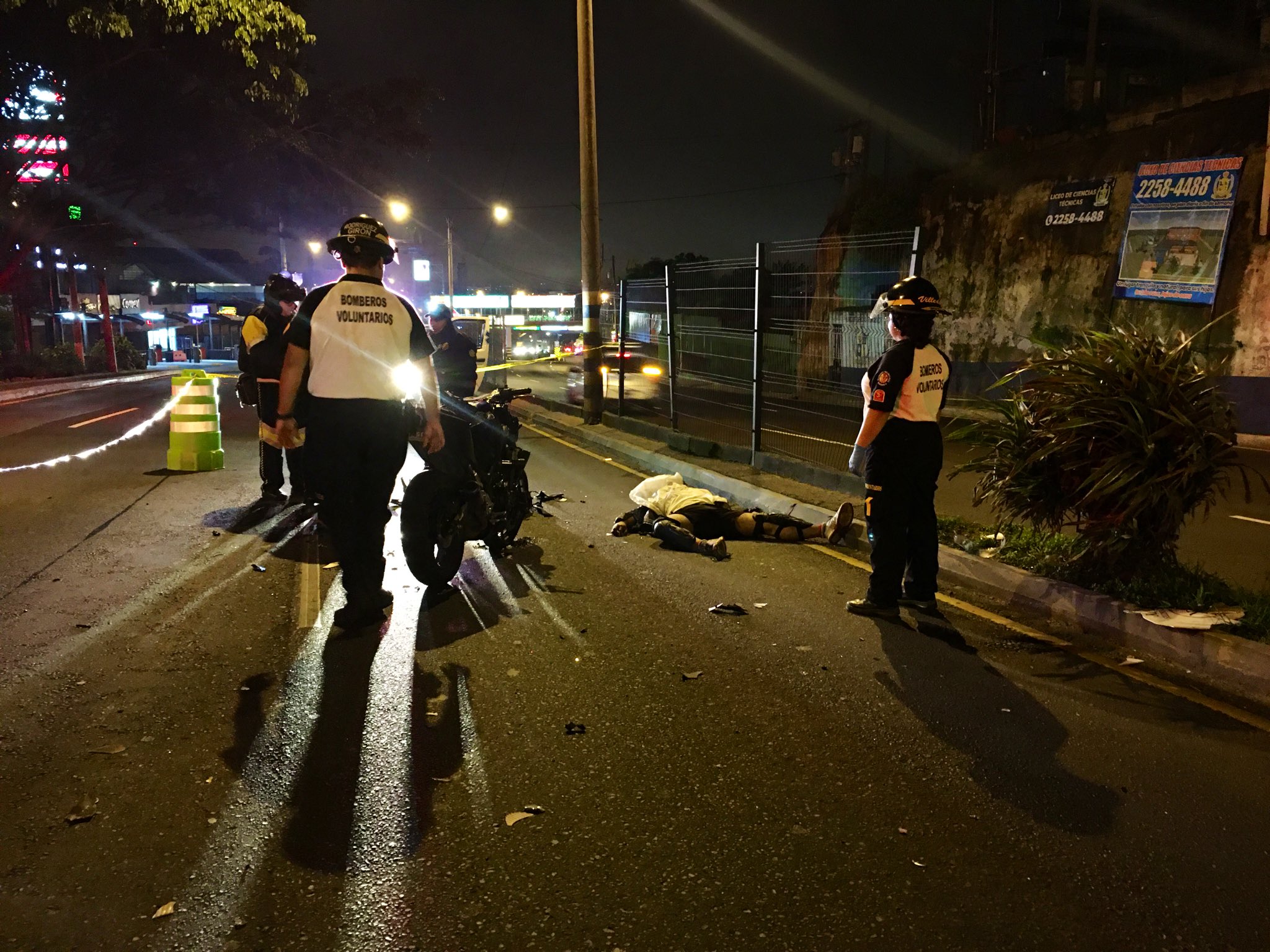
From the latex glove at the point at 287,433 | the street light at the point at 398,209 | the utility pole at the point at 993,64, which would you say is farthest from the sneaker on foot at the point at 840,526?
the street light at the point at 398,209

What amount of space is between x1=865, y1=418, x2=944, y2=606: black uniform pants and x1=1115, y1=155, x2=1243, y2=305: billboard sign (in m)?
15.9

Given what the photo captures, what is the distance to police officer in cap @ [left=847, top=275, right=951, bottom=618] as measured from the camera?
5312 millimetres

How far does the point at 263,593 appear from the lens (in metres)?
5.88

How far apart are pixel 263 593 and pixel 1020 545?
507cm

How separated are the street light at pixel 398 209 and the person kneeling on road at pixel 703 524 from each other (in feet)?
98.9

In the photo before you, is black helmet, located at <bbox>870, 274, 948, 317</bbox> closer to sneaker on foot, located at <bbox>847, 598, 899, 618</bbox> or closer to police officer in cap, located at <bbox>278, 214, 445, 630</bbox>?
sneaker on foot, located at <bbox>847, 598, 899, 618</bbox>

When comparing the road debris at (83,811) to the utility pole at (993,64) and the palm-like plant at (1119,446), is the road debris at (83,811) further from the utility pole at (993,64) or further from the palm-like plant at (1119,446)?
A: the utility pole at (993,64)

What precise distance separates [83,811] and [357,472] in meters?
2.19

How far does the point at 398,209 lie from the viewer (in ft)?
116

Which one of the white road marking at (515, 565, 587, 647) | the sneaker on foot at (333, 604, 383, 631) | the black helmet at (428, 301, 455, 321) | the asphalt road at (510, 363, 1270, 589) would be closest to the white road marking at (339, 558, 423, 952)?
the sneaker on foot at (333, 604, 383, 631)

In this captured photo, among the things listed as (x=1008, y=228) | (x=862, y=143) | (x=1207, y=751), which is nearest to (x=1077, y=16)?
(x=862, y=143)

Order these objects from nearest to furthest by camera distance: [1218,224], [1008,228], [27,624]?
[27,624] → [1218,224] → [1008,228]

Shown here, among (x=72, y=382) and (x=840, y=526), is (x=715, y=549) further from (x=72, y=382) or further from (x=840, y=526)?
(x=72, y=382)

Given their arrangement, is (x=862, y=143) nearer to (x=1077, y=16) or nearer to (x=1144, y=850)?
(x=1077, y=16)
